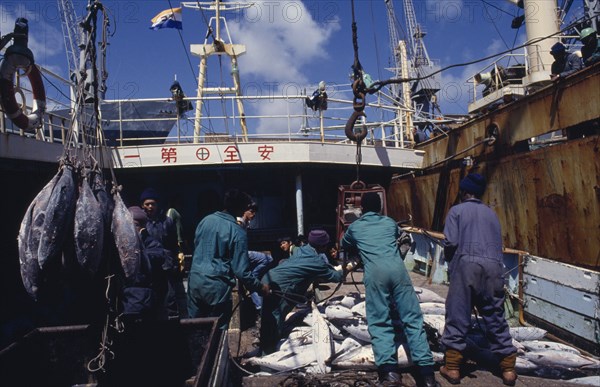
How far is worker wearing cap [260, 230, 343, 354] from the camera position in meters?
4.19

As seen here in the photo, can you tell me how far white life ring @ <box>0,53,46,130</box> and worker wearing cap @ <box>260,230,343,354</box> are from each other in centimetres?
464

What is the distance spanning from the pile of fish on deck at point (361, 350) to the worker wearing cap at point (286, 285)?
20 cm

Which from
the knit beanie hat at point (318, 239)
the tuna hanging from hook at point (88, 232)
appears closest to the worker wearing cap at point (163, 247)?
the tuna hanging from hook at point (88, 232)

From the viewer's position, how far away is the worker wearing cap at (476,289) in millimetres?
3494

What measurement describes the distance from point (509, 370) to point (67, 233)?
3.75 metres

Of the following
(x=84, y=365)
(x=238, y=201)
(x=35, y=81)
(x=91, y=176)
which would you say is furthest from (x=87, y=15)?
(x=35, y=81)

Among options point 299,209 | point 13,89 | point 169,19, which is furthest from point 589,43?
point 169,19

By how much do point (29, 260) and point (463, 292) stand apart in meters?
3.38

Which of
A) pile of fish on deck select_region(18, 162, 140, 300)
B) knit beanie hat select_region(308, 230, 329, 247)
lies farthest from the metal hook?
pile of fish on deck select_region(18, 162, 140, 300)

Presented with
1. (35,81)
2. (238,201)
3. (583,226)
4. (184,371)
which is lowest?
(184,371)

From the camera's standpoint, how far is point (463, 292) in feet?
11.6

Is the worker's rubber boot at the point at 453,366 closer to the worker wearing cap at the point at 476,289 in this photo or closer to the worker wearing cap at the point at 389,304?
the worker wearing cap at the point at 476,289

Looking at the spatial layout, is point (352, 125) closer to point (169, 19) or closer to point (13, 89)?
point (13, 89)

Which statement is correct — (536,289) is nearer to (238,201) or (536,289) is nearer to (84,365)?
(238,201)
